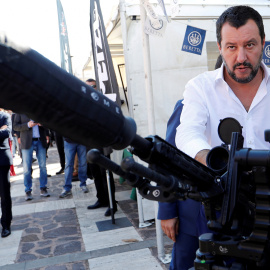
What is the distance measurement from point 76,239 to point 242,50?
157 inches

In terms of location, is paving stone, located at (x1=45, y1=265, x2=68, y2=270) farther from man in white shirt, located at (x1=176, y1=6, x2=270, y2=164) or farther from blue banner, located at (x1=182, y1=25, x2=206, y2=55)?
blue banner, located at (x1=182, y1=25, x2=206, y2=55)

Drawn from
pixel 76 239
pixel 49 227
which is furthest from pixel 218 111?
pixel 49 227

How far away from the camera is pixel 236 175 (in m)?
0.79

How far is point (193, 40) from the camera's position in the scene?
5055 millimetres

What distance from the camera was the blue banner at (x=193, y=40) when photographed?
496cm

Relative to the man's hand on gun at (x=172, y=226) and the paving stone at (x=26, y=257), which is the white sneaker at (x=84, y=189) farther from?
the man's hand on gun at (x=172, y=226)

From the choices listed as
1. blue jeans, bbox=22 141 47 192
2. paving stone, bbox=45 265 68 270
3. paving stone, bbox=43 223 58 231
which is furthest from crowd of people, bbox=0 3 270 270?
blue jeans, bbox=22 141 47 192

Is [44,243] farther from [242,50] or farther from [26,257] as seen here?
[242,50]

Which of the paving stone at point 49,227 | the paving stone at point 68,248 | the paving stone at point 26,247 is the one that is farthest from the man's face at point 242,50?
the paving stone at point 49,227

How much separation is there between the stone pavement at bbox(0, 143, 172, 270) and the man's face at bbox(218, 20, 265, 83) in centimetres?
285

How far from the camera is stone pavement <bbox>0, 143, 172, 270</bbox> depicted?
3.92m

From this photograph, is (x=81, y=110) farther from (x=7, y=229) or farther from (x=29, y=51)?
(x=7, y=229)

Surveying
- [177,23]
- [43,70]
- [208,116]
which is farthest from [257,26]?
[177,23]

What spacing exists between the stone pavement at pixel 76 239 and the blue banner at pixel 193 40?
2856 millimetres
